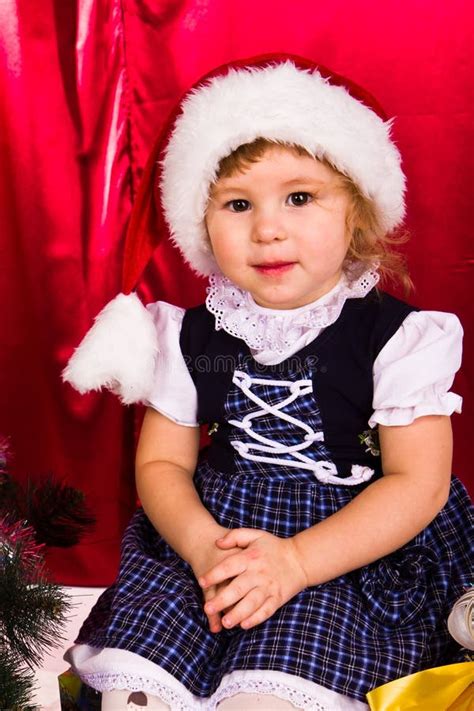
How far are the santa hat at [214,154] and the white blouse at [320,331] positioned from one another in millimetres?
54

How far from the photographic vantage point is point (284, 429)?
122 centimetres

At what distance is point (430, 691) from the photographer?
1.02 metres

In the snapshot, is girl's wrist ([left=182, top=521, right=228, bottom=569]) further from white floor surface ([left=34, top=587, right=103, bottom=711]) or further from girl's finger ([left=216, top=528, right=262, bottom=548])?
white floor surface ([left=34, top=587, right=103, bottom=711])

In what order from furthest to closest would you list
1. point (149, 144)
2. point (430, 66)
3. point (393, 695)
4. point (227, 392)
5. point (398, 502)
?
point (149, 144) → point (430, 66) → point (227, 392) → point (398, 502) → point (393, 695)

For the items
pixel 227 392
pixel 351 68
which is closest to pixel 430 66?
pixel 351 68

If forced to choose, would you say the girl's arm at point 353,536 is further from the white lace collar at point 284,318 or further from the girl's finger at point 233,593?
the white lace collar at point 284,318

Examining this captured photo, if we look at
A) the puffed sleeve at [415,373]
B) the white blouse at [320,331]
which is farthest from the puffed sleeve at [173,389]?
the puffed sleeve at [415,373]

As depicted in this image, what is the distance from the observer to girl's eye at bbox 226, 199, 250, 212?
3.84 ft

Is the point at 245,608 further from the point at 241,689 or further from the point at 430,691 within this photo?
the point at 430,691

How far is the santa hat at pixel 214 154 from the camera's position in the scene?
3.69 ft

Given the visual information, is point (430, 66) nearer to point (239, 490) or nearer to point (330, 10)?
point (330, 10)

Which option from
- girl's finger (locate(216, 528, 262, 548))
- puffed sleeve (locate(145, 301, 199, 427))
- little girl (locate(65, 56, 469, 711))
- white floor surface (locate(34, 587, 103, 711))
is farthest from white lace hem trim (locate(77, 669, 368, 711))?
puffed sleeve (locate(145, 301, 199, 427))

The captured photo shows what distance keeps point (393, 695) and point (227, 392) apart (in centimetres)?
44

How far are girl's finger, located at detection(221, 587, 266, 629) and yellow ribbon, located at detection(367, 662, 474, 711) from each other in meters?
0.15
